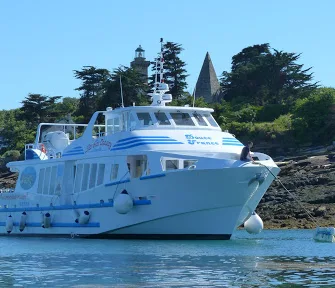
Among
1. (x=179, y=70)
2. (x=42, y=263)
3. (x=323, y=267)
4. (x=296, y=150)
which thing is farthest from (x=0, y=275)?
(x=179, y=70)

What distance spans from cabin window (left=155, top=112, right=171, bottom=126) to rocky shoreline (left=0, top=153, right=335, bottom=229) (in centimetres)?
866

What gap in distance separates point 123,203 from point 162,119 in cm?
390

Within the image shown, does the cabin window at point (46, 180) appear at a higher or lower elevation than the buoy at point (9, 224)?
higher

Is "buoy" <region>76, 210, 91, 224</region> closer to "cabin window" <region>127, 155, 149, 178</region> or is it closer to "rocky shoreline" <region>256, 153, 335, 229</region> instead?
"cabin window" <region>127, 155, 149, 178</region>

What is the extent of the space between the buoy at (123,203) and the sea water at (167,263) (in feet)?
3.64

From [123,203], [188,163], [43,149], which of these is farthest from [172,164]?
[43,149]

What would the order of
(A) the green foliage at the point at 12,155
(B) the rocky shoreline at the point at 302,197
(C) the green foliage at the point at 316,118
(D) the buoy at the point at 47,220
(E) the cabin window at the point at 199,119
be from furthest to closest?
(A) the green foliage at the point at 12,155
(C) the green foliage at the point at 316,118
(B) the rocky shoreline at the point at 302,197
(D) the buoy at the point at 47,220
(E) the cabin window at the point at 199,119

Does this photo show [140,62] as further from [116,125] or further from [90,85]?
[116,125]

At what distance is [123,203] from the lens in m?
29.8

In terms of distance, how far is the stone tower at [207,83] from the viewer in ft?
273

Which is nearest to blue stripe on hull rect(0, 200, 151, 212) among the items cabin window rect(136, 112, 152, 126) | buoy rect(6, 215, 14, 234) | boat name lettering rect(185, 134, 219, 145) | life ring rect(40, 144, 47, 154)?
buoy rect(6, 215, 14, 234)

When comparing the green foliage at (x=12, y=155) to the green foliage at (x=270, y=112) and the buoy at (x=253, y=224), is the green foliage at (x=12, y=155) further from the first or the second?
the buoy at (x=253, y=224)

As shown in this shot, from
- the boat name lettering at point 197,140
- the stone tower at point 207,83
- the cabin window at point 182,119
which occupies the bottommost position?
the boat name lettering at point 197,140

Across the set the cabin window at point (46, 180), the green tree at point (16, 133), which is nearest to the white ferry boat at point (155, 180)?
the cabin window at point (46, 180)
